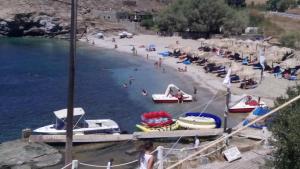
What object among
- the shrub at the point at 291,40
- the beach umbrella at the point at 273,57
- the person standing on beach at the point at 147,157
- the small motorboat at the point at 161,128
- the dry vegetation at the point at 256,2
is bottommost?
the small motorboat at the point at 161,128

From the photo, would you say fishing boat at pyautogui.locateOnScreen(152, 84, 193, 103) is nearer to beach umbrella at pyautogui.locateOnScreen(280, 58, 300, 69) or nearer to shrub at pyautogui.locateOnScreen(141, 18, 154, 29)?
beach umbrella at pyautogui.locateOnScreen(280, 58, 300, 69)

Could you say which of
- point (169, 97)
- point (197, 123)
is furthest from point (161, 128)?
point (169, 97)

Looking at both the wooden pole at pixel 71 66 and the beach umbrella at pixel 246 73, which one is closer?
the wooden pole at pixel 71 66

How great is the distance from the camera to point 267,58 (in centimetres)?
7556

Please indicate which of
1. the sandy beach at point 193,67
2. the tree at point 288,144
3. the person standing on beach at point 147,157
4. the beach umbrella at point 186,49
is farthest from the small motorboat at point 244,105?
the person standing on beach at point 147,157

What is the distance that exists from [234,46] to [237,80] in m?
27.2

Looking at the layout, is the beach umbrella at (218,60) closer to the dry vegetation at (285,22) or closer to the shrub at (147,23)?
the dry vegetation at (285,22)

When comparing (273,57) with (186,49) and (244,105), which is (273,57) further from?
(244,105)

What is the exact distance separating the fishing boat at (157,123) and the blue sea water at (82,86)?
1.69m

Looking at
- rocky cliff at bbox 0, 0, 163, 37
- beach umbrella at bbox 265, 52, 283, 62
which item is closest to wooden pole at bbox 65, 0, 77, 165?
beach umbrella at bbox 265, 52, 283, 62

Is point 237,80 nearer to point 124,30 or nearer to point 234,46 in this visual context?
point 234,46

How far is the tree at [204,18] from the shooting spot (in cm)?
10594

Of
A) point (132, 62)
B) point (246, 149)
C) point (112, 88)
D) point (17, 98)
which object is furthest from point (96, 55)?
point (246, 149)

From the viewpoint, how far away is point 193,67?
7519 centimetres
